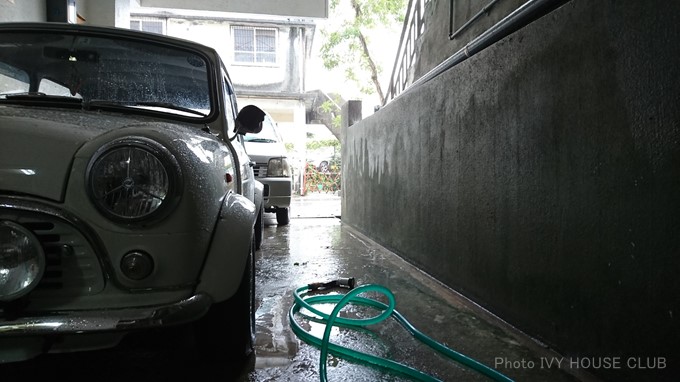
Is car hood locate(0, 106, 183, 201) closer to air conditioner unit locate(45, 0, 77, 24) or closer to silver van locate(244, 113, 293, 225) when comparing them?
silver van locate(244, 113, 293, 225)

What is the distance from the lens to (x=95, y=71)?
2.14 metres

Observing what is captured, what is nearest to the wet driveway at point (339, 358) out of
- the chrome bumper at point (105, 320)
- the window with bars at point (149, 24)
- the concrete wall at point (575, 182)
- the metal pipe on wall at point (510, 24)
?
the concrete wall at point (575, 182)

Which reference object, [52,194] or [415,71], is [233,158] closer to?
[52,194]

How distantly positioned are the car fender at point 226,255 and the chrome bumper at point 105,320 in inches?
3.4

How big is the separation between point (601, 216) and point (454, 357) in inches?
36.2

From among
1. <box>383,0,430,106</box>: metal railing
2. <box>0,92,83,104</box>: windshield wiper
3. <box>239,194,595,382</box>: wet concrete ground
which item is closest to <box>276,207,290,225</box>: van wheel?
→ <box>383,0,430,106</box>: metal railing

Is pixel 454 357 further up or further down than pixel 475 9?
further down

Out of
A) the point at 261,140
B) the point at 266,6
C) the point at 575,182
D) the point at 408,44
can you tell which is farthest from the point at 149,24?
the point at 575,182

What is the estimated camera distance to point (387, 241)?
481 cm

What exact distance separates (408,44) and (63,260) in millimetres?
4721

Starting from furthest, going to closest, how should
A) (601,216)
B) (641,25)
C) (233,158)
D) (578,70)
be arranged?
(233,158)
(578,70)
(601,216)
(641,25)

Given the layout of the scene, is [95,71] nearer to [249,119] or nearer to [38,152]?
[249,119]

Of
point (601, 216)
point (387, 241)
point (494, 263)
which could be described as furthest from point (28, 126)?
point (387, 241)

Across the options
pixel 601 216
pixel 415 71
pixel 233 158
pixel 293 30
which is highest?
pixel 293 30
